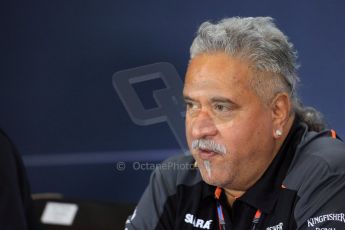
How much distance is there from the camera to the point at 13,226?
5.16 feet

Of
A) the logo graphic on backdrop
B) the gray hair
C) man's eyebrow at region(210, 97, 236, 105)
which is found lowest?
the logo graphic on backdrop

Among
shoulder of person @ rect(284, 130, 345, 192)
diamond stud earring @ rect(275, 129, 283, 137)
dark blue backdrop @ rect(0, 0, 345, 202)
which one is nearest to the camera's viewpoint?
shoulder of person @ rect(284, 130, 345, 192)

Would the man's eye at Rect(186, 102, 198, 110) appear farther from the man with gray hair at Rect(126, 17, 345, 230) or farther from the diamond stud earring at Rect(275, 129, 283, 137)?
the diamond stud earring at Rect(275, 129, 283, 137)

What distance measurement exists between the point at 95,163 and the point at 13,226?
3.81ft

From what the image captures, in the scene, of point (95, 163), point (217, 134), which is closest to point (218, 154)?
point (217, 134)

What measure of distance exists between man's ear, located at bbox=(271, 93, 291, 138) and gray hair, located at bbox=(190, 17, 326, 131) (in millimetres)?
18

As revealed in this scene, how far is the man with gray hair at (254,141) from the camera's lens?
157cm

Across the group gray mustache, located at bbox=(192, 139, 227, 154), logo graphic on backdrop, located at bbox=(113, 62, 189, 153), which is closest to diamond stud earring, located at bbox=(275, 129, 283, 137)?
gray mustache, located at bbox=(192, 139, 227, 154)

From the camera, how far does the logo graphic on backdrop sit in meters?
2.57

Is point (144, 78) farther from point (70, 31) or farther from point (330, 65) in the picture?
point (330, 65)

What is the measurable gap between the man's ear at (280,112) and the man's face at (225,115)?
0.07 ft

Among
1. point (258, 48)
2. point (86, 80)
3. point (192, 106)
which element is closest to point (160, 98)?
point (86, 80)

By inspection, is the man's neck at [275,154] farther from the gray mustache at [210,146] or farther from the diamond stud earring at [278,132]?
the gray mustache at [210,146]

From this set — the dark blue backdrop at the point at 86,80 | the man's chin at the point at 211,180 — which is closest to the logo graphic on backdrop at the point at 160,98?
the dark blue backdrop at the point at 86,80
